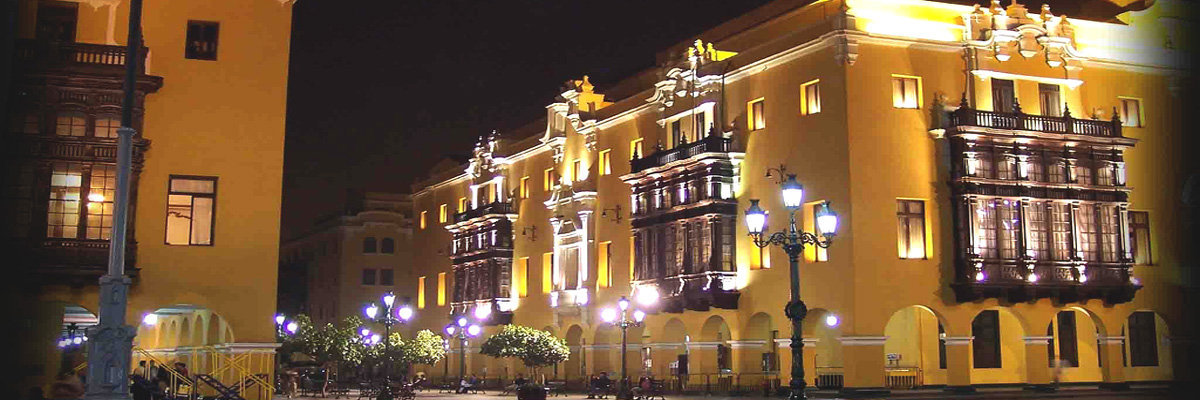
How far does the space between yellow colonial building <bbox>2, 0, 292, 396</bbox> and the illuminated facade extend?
51844 millimetres

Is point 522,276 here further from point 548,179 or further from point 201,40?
point 201,40

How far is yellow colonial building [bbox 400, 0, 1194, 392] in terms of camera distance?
39594 mm

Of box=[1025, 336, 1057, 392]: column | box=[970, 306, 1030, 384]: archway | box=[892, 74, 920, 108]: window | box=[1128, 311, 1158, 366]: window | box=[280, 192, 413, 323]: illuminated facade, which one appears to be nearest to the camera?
box=[892, 74, 920, 108]: window

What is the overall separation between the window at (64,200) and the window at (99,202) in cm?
28

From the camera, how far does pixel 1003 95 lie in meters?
41.3

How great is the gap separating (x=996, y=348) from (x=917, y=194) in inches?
314

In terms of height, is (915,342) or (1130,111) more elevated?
(1130,111)

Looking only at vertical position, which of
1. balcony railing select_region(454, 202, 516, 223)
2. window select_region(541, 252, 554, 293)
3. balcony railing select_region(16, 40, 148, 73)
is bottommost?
window select_region(541, 252, 554, 293)

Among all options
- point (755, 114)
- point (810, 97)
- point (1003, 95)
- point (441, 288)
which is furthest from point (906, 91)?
point (441, 288)

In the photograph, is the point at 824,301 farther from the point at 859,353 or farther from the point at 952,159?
the point at 952,159

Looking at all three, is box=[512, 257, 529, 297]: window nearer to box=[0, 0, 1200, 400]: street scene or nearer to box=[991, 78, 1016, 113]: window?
box=[0, 0, 1200, 400]: street scene

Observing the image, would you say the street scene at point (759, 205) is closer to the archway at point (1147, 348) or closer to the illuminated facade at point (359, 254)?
the archway at point (1147, 348)

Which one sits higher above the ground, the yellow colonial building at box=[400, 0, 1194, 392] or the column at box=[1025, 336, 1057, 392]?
the yellow colonial building at box=[400, 0, 1194, 392]

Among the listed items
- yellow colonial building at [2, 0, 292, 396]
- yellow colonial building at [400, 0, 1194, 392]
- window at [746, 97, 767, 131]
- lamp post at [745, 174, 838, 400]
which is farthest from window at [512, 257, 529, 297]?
lamp post at [745, 174, 838, 400]
